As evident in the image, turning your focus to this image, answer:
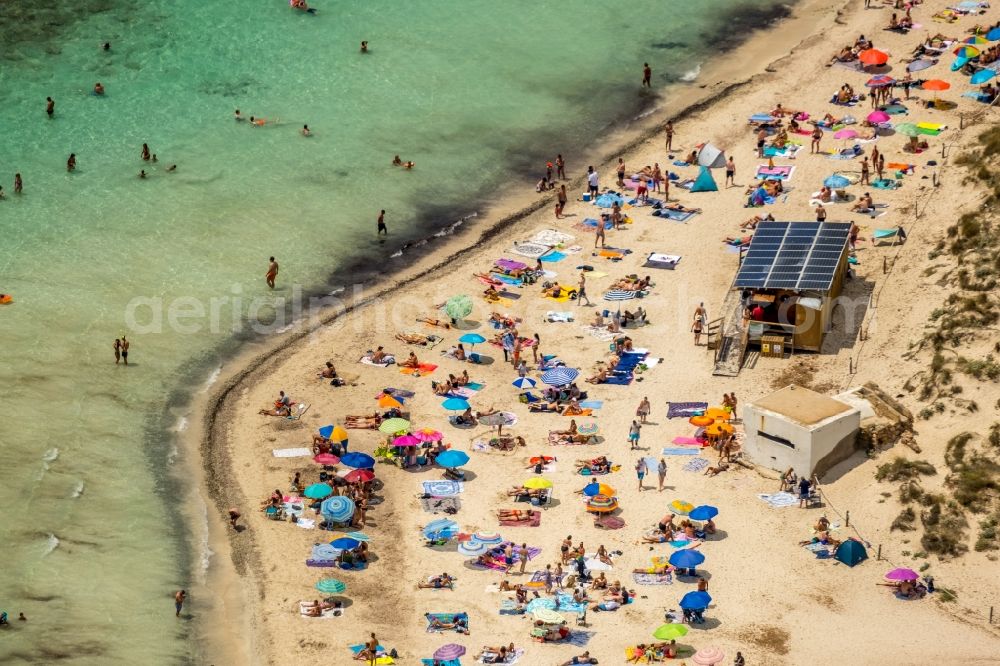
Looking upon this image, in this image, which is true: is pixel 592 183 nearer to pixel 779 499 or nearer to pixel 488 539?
pixel 779 499

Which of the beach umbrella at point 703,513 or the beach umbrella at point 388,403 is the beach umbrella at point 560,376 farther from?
the beach umbrella at point 703,513

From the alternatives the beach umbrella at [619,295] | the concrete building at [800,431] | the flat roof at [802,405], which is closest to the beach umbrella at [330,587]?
the concrete building at [800,431]

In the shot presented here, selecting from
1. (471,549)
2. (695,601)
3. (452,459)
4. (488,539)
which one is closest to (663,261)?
(452,459)

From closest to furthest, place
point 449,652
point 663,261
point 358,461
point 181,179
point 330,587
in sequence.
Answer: point 449,652
point 330,587
point 358,461
point 663,261
point 181,179

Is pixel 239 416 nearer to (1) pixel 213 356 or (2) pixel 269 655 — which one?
(1) pixel 213 356

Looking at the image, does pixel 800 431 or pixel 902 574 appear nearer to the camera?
pixel 902 574

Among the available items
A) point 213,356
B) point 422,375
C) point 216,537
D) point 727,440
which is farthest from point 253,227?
point 727,440
